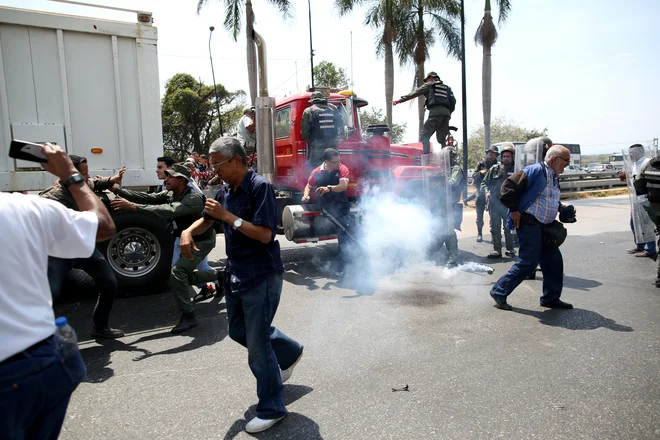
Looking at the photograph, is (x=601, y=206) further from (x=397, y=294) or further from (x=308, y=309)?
(x=308, y=309)

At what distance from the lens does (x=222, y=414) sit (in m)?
3.03

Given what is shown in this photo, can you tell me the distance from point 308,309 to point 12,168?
3.65 meters

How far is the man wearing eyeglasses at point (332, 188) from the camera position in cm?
652

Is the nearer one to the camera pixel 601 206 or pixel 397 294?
pixel 397 294

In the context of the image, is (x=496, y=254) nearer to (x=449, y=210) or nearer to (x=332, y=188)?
(x=449, y=210)

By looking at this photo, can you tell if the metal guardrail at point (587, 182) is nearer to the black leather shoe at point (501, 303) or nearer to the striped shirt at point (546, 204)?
the striped shirt at point (546, 204)

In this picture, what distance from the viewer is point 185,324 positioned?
15.2 ft

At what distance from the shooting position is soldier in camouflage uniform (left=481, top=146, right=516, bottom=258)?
8047 millimetres

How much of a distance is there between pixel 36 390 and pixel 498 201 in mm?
7808

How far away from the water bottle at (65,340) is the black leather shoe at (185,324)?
3059 mm

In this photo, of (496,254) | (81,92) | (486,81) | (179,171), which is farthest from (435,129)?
(486,81)

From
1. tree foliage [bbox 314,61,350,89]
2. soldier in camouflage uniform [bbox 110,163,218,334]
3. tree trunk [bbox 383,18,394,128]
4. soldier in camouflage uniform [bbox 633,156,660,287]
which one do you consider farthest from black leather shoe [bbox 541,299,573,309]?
tree foliage [bbox 314,61,350,89]

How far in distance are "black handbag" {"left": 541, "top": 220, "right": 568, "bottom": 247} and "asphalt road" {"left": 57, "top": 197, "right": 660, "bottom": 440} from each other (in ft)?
2.52

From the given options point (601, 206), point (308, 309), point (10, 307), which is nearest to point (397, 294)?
point (308, 309)
